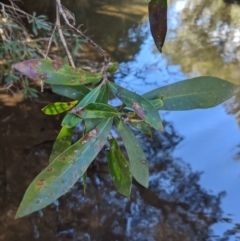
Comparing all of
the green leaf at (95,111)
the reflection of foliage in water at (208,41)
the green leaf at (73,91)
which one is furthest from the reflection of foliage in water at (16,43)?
the green leaf at (95,111)

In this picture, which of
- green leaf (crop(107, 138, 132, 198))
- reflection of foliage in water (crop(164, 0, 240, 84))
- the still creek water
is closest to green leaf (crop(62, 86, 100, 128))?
green leaf (crop(107, 138, 132, 198))

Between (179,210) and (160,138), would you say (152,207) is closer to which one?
(179,210)

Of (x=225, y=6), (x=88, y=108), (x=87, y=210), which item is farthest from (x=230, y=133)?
(x=225, y=6)

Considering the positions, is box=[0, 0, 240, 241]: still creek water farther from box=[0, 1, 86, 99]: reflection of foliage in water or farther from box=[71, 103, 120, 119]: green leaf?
box=[71, 103, 120, 119]: green leaf

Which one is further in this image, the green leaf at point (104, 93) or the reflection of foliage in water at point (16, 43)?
the reflection of foliage in water at point (16, 43)

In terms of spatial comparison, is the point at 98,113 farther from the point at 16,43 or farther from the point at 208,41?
the point at 208,41

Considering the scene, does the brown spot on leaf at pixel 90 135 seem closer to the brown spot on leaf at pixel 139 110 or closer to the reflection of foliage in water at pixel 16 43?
the brown spot on leaf at pixel 139 110

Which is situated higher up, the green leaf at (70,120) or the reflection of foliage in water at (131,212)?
the reflection of foliage in water at (131,212)

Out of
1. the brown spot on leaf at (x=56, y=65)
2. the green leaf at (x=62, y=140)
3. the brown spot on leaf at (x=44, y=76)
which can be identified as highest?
the brown spot on leaf at (x=56, y=65)
